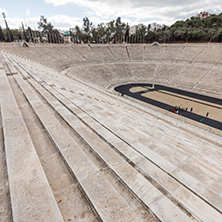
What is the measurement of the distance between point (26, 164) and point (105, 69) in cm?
3902

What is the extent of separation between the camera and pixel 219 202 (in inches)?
106

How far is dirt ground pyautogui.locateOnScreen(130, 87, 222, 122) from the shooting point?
21.0 m

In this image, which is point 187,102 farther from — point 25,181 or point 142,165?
point 25,181

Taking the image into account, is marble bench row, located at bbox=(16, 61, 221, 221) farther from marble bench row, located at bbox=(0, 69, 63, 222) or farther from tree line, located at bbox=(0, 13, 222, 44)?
tree line, located at bbox=(0, 13, 222, 44)

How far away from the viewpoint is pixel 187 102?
24.8 meters

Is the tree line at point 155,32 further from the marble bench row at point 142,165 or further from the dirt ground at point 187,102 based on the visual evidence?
the marble bench row at point 142,165

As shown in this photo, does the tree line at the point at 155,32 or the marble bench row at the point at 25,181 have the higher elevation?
the tree line at the point at 155,32


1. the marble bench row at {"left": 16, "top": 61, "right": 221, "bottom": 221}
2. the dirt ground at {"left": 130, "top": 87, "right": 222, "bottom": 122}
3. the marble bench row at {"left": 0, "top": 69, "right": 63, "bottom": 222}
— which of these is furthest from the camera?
the dirt ground at {"left": 130, "top": 87, "right": 222, "bottom": 122}

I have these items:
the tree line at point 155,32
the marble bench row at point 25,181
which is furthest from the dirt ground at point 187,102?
the tree line at point 155,32

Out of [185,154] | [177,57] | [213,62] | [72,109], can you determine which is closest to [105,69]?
[177,57]

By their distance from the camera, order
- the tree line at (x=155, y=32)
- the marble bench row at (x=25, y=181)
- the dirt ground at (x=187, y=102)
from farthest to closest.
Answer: the tree line at (x=155, y=32), the dirt ground at (x=187, y=102), the marble bench row at (x=25, y=181)

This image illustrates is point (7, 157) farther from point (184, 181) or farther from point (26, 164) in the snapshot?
point (184, 181)

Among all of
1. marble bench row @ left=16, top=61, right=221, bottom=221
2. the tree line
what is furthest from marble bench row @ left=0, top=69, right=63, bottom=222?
the tree line

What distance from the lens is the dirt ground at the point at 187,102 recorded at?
20984mm
